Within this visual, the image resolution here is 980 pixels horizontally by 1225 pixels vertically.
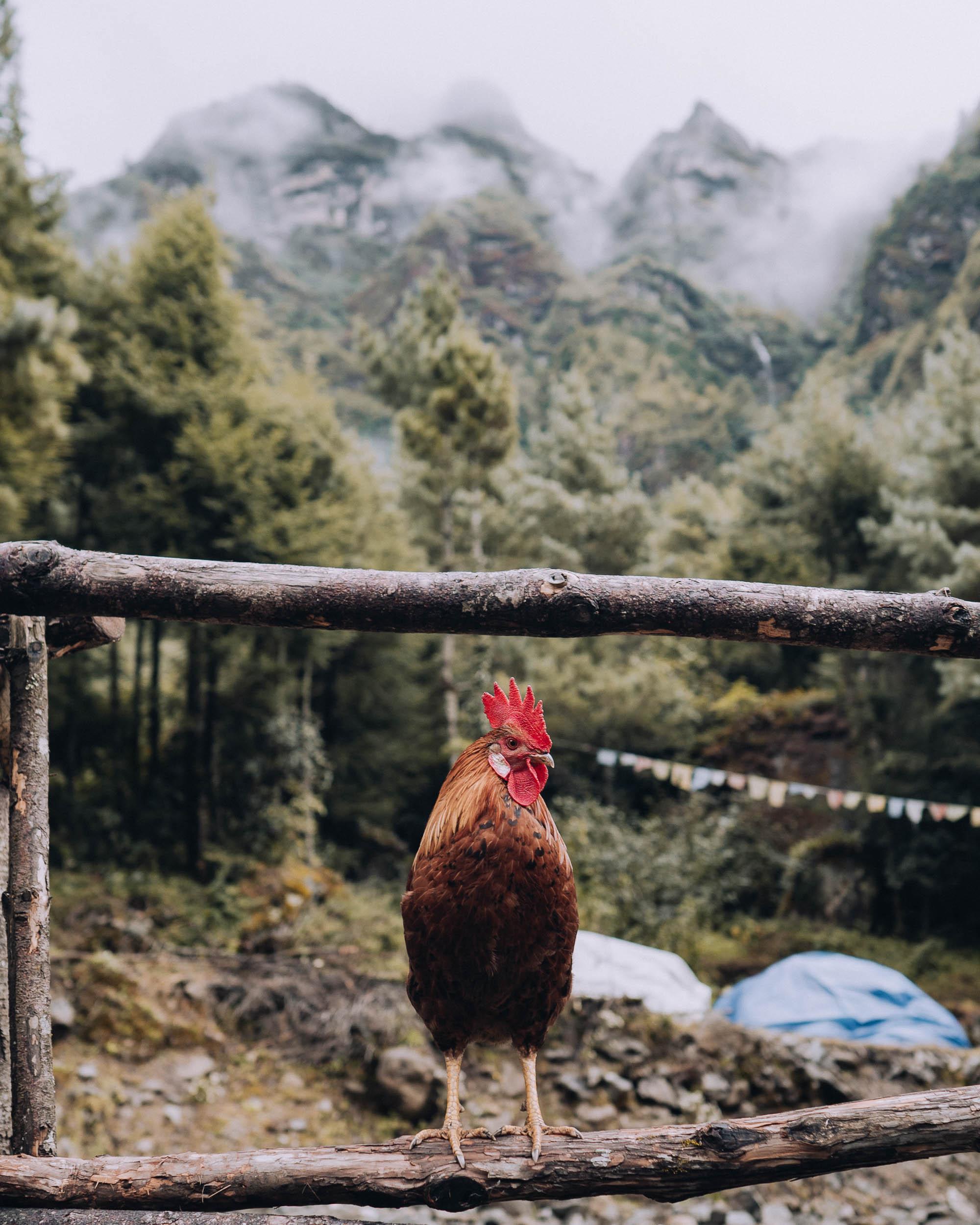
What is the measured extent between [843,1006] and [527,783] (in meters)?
5.13

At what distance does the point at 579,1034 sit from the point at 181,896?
13.5 feet

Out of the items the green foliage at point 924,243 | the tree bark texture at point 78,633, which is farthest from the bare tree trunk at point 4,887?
the green foliage at point 924,243

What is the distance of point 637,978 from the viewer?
544cm

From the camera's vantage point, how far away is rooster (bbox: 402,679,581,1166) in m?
1.28

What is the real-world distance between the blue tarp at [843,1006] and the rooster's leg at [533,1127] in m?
4.58

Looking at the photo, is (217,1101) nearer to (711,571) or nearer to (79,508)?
(79,508)

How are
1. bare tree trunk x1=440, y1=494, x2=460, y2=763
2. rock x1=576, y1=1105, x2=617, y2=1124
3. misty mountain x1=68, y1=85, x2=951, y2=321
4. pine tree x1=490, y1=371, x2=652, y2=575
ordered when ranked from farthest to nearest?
misty mountain x1=68, y1=85, x2=951, y2=321, pine tree x1=490, y1=371, x2=652, y2=575, bare tree trunk x1=440, y1=494, x2=460, y2=763, rock x1=576, y1=1105, x2=617, y2=1124

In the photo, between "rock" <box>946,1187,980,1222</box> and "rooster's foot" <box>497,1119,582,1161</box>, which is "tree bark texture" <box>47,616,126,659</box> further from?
"rock" <box>946,1187,980,1222</box>

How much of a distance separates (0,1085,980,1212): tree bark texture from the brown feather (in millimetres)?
207

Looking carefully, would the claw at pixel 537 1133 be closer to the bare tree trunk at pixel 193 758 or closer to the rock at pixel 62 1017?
the rock at pixel 62 1017

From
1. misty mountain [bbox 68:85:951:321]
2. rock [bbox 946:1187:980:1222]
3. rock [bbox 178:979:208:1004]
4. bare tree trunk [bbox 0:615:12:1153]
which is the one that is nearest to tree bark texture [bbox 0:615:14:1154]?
bare tree trunk [bbox 0:615:12:1153]

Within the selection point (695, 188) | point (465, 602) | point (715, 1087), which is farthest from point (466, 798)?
point (695, 188)

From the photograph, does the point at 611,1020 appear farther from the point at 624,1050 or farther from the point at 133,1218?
the point at 133,1218

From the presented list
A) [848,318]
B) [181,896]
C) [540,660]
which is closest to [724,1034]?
[540,660]
